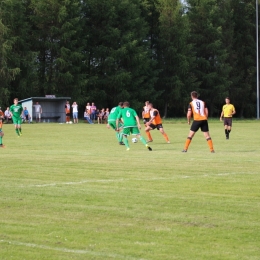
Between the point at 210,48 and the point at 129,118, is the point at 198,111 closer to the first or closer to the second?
the point at 129,118

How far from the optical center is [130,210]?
10.8 m

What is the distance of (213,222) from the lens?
984 centimetres

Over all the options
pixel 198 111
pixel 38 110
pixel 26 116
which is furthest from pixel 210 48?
pixel 198 111

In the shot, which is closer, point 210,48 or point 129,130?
point 129,130

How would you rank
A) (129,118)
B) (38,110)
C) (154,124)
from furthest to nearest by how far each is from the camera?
1. (38,110)
2. (154,124)
3. (129,118)

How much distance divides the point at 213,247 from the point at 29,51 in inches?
2626

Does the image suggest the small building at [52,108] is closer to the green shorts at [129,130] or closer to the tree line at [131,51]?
the tree line at [131,51]

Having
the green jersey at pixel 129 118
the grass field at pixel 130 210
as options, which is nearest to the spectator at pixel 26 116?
the green jersey at pixel 129 118

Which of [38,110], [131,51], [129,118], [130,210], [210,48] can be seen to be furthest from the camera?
[210,48]

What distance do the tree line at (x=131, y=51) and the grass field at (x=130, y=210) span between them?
2076 inches

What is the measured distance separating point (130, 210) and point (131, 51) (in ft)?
230

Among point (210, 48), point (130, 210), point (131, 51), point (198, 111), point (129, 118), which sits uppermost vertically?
point (210, 48)

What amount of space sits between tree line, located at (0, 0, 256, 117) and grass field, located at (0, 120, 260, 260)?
2076 inches

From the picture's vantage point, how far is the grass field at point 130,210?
8.24 metres
